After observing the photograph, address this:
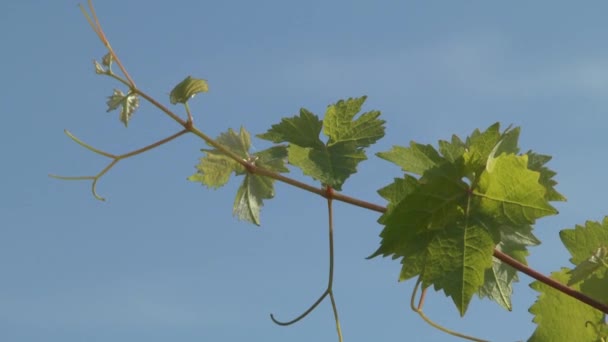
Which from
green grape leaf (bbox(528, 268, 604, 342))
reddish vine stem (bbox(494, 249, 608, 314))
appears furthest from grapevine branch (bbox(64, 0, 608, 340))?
green grape leaf (bbox(528, 268, 604, 342))

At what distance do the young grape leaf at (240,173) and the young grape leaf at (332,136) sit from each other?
84 mm

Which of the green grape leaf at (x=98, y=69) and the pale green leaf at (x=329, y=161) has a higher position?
the green grape leaf at (x=98, y=69)

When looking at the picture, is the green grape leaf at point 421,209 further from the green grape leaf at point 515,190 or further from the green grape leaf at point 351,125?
the green grape leaf at point 351,125

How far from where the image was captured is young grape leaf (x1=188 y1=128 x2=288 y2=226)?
1643mm

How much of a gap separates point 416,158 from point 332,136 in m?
0.22

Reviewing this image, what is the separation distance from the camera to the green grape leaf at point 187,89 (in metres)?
1.53

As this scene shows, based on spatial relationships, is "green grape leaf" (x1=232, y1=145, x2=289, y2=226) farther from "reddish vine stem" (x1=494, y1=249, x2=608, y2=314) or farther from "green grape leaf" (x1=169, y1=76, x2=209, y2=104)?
"reddish vine stem" (x1=494, y1=249, x2=608, y2=314)

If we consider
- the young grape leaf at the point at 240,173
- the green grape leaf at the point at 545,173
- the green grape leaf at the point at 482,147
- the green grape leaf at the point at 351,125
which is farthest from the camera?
the young grape leaf at the point at 240,173

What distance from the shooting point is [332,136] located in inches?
61.4

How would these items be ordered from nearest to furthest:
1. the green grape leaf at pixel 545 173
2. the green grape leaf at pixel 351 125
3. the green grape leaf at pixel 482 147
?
the green grape leaf at pixel 482 147
the green grape leaf at pixel 545 173
the green grape leaf at pixel 351 125

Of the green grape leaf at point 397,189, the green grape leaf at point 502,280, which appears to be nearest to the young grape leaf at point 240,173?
the green grape leaf at point 397,189

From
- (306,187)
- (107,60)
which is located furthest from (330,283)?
(107,60)

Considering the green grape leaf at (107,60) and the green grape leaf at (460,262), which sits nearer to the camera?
the green grape leaf at (460,262)

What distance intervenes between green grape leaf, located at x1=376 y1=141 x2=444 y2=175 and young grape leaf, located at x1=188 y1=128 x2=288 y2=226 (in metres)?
0.32
